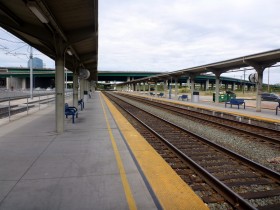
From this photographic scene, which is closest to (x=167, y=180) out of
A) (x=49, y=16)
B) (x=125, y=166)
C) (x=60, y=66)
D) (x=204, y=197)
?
(x=204, y=197)

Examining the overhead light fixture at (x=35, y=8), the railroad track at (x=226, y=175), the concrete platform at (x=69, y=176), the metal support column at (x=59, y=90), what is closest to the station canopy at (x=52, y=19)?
the overhead light fixture at (x=35, y=8)

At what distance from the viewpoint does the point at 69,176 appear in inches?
218

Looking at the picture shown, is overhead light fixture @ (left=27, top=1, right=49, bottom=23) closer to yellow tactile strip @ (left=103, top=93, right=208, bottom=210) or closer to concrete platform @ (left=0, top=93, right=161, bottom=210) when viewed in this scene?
concrete platform @ (left=0, top=93, right=161, bottom=210)

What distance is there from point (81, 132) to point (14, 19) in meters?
4.56

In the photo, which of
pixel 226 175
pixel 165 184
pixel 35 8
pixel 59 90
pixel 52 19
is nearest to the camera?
pixel 165 184

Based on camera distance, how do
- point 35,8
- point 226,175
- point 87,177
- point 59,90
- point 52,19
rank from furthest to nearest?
point 59,90
point 52,19
point 35,8
point 226,175
point 87,177

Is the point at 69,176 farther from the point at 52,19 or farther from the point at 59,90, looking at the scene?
the point at 59,90

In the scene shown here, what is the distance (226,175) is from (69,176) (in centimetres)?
321

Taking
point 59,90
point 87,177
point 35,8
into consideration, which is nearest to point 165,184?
point 87,177

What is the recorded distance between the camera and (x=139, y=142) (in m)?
9.17

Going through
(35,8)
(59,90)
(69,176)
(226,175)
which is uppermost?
(35,8)

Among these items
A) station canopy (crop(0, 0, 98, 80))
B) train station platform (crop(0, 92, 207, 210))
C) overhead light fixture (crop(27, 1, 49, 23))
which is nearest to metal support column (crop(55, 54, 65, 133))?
station canopy (crop(0, 0, 98, 80))

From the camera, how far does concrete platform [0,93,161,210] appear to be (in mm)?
4332

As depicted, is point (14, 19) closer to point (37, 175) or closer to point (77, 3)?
point (77, 3)
